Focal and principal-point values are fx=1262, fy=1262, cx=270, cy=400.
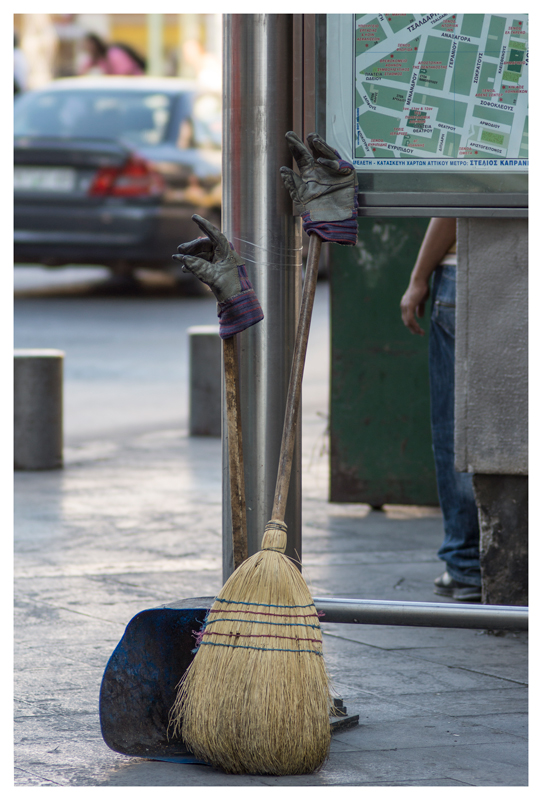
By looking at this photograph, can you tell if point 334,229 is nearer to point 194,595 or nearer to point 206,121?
Result: point 194,595

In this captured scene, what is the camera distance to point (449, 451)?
4445mm

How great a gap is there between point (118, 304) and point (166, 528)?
744cm

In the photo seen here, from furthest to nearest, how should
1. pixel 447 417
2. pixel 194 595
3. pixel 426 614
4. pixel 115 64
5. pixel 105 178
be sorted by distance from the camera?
pixel 115 64 < pixel 105 178 < pixel 447 417 < pixel 194 595 < pixel 426 614

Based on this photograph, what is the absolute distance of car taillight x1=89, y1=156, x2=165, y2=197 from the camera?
39.0ft

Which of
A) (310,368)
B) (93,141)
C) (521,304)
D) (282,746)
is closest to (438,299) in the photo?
(521,304)

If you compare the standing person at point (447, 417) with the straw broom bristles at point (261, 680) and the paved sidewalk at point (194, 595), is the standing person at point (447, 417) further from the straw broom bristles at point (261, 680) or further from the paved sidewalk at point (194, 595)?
the straw broom bristles at point (261, 680)

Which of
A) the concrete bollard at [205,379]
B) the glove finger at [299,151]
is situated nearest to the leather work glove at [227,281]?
the glove finger at [299,151]

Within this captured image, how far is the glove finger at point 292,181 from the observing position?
3.02 metres

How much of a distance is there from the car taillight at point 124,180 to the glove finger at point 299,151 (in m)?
9.10

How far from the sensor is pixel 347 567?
4.76 metres

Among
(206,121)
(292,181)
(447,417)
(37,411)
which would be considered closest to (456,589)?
(447,417)

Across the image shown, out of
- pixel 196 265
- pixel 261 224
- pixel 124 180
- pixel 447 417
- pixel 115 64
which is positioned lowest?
pixel 447 417

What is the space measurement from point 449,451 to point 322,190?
1657mm
